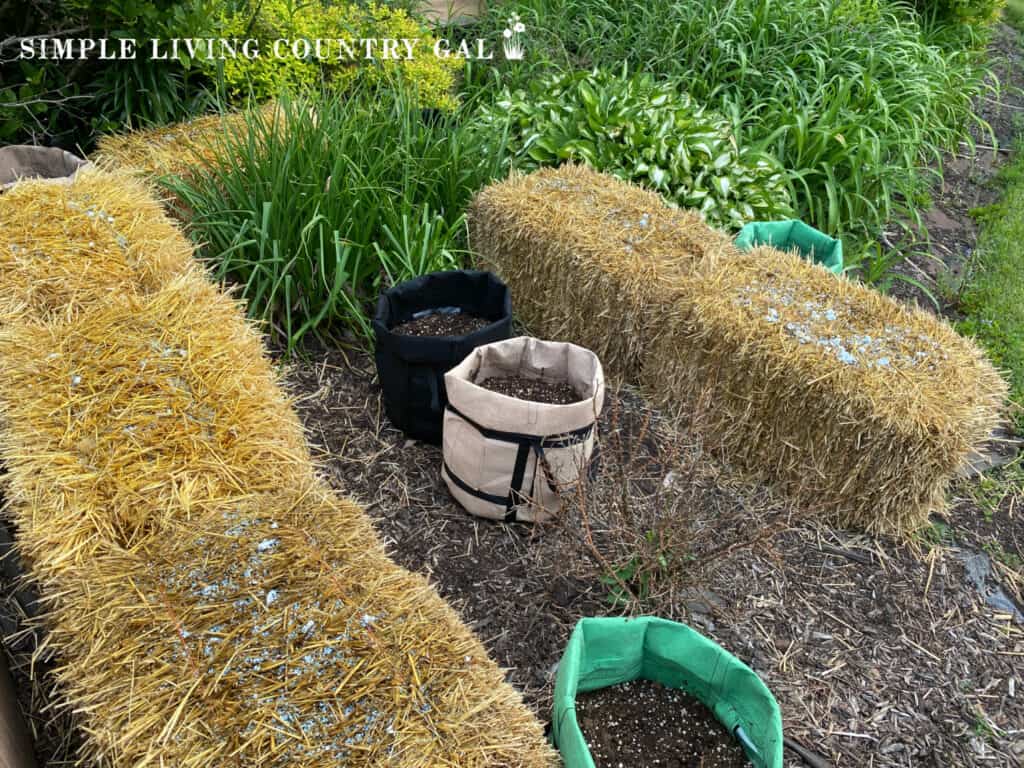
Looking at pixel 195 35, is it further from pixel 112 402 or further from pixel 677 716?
pixel 677 716

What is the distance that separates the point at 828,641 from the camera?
2291 mm

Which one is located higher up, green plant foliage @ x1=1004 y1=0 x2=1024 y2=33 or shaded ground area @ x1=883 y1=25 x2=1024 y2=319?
green plant foliage @ x1=1004 y1=0 x2=1024 y2=33

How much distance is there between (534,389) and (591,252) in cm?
75

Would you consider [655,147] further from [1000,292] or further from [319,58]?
[1000,292]

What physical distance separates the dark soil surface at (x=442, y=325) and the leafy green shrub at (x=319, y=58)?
150 centimetres

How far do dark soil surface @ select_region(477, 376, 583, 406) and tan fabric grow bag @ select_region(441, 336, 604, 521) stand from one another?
1.4 inches

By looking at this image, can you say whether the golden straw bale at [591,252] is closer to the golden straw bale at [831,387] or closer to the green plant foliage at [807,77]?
the golden straw bale at [831,387]

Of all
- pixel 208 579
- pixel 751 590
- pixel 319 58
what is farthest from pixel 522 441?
pixel 319 58

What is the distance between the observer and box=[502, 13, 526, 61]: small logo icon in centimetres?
483

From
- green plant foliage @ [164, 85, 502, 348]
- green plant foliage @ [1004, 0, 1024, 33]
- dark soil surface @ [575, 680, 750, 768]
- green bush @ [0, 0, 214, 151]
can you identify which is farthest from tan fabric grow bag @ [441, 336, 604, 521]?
green plant foliage @ [1004, 0, 1024, 33]

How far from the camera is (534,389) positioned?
2.56 m

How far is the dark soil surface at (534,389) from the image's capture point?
8.26ft

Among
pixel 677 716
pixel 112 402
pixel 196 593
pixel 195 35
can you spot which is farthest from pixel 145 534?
pixel 195 35

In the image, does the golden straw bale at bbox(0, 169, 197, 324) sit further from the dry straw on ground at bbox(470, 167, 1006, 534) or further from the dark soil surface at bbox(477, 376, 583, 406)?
the dry straw on ground at bbox(470, 167, 1006, 534)
